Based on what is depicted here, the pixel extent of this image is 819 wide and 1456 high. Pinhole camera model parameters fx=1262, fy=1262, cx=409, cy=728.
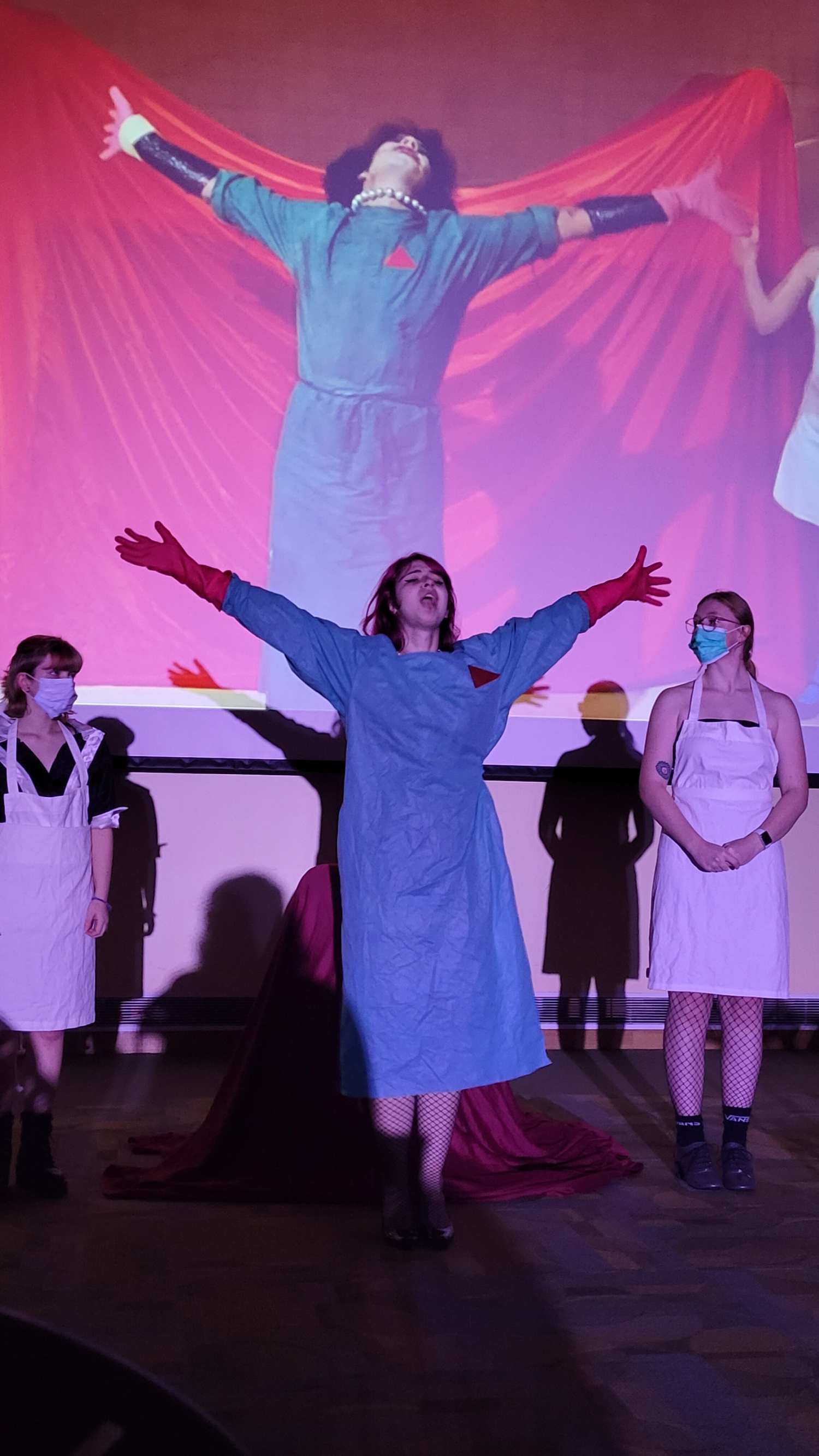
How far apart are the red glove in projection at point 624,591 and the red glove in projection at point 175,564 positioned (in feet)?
2.66

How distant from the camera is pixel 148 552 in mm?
2680

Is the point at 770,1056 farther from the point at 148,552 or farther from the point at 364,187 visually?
the point at 364,187

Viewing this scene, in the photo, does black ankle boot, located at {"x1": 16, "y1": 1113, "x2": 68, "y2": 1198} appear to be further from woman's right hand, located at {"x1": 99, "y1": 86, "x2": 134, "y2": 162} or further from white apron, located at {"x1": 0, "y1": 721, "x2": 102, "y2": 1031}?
woman's right hand, located at {"x1": 99, "y1": 86, "x2": 134, "y2": 162}

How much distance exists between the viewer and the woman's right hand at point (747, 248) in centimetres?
474

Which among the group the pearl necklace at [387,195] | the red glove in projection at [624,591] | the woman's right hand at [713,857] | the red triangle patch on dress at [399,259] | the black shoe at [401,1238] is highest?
the pearl necklace at [387,195]

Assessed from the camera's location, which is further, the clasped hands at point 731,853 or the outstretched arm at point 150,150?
the outstretched arm at point 150,150

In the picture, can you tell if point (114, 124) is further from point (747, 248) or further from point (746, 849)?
point (746, 849)

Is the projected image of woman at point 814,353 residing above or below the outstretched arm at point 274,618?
above

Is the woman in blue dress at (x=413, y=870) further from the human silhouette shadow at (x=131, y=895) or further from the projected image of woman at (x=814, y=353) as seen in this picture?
the projected image of woman at (x=814, y=353)

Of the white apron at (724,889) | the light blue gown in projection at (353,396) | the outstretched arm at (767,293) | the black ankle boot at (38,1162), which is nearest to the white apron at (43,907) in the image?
the black ankle boot at (38,1162)

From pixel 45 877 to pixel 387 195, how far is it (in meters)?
2.87

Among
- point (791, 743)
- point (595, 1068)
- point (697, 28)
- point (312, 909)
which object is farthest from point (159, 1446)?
point (697, 28)

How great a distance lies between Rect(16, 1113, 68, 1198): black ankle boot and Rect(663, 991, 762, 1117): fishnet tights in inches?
58.2

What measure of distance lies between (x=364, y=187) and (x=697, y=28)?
1449mm
